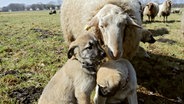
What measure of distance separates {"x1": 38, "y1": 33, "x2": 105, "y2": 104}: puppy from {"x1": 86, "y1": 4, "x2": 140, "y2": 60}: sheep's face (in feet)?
2.19

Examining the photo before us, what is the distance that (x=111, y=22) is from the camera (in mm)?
5941

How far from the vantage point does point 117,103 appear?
5.88 m

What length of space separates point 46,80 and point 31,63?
134cm

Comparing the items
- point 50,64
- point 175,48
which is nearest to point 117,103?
point 50,64

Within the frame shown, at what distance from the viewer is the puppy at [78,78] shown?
4.66 meters

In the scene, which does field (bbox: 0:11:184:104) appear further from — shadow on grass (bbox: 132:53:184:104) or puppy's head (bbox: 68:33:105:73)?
puppy's head (bbox: 68:33:105:73)

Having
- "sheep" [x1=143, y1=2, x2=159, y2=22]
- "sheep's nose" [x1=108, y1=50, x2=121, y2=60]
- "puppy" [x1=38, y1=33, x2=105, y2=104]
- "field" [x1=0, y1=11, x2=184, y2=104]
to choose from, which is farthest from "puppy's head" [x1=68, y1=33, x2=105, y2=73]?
"sheep" [x1=143, y1=2, x2=159, y2=22]

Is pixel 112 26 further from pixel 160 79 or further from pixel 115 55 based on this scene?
pixel 160 79

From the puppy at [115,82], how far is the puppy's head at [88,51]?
0.18m

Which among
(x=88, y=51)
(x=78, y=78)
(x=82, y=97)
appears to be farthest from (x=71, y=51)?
(x=82, y=97)

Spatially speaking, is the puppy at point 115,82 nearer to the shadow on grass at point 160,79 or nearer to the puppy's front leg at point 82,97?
the puppy's front leg at point 82,97

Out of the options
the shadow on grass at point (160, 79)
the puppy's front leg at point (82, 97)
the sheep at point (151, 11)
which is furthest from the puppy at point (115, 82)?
the sheep at point (151, 11)

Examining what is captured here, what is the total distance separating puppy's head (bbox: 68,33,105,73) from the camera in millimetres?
4750

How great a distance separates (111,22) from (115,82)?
1.68m
